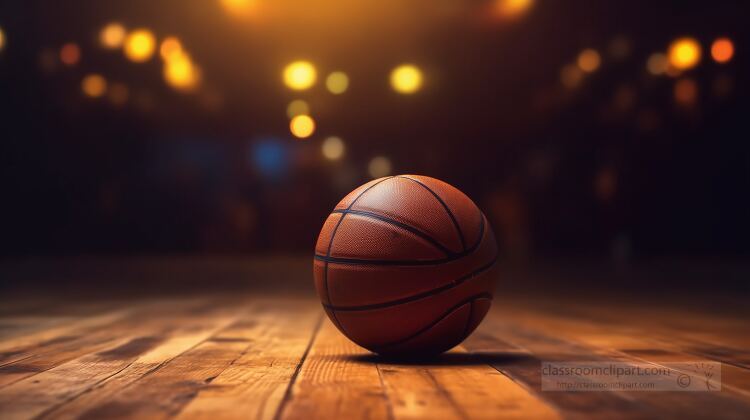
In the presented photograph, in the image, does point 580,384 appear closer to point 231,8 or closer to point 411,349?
point 411,349

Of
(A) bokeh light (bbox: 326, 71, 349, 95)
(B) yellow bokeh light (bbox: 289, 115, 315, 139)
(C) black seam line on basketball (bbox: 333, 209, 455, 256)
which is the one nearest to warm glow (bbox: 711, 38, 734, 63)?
(A) bokeh light (bbox: 326, 71, 349, 95)

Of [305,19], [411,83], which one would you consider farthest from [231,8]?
[411,83]

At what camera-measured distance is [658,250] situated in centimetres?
1469

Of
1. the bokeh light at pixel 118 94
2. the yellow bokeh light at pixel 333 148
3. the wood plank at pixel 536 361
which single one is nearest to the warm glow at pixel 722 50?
the yellow bokeh light at pixel 333 148

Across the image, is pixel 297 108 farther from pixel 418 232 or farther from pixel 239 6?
pixel 418 232

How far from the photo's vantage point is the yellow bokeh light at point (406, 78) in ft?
50.1

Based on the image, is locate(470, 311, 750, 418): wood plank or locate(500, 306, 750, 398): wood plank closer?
locate(470, 311, 750, 418): wood plank

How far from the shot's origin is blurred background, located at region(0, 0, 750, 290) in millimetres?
13169

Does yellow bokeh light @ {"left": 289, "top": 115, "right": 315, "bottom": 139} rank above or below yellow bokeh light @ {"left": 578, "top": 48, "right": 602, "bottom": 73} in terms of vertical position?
below

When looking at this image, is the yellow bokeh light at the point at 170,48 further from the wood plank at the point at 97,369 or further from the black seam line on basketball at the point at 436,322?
the black seam line on basketball at the point at 436,322

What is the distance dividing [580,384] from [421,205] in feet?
2.92

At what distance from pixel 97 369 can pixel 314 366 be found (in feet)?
2.48

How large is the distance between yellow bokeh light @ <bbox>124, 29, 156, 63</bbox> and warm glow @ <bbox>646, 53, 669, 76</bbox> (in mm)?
7999

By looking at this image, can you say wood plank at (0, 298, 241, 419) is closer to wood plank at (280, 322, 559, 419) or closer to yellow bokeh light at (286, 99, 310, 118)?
wood plank at (280, 322, 559, 419)
